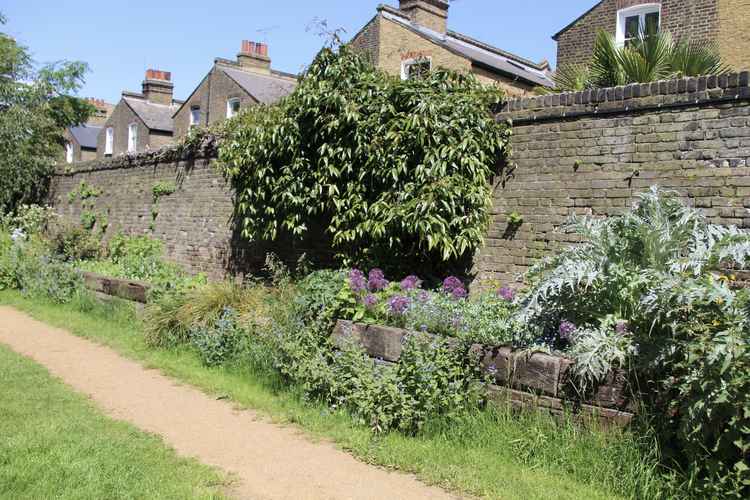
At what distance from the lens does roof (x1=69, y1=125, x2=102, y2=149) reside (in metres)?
41.1

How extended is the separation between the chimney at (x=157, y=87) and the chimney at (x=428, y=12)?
17.8 m

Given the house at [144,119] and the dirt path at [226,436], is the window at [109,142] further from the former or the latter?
the dirt path at [226,436]

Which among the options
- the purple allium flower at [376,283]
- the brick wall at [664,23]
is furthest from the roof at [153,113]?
the purple allium flower at [376,283]

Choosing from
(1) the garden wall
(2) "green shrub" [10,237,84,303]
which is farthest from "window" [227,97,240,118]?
A: (1) the garden wall

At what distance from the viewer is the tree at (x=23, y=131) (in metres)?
18.9

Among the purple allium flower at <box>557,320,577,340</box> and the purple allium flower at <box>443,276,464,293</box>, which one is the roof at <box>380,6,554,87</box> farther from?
the purple allium flower at <box>557,320,577,340</box>

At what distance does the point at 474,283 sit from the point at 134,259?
8.20m

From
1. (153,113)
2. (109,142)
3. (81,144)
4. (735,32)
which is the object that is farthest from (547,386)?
(81,144)

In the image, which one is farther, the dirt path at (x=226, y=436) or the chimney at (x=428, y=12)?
the chimney at (x=428, y=12)

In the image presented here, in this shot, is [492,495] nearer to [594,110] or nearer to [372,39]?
Answer: [594,110]

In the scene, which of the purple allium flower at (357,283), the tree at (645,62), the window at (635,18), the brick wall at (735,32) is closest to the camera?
the purple allium flower at (357,283)

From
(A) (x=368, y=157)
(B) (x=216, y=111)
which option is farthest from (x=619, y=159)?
(B) (x=216, y=111)

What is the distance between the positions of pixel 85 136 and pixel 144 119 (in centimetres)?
958

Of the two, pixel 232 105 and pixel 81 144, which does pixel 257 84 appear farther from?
pixel 81 144
